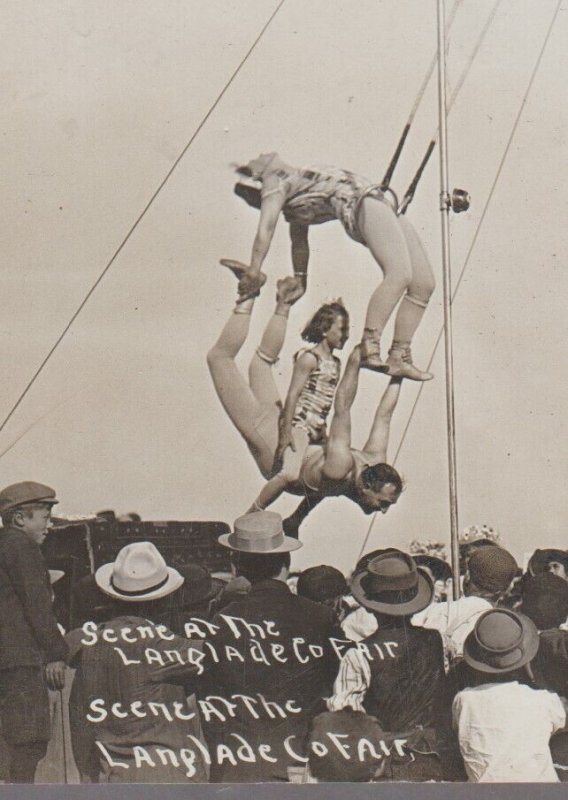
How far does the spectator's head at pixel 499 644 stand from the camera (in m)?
3.71

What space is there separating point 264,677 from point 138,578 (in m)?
0.59

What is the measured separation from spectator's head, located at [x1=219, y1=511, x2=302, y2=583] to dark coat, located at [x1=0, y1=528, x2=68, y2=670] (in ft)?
2.24

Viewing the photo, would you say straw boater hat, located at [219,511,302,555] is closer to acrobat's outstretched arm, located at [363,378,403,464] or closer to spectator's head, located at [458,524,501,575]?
acrobat's outstretched arm, located at [363,378,403,464]

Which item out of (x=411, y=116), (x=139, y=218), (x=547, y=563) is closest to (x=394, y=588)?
(x=547, y=563)

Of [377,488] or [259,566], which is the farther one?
[377,488]

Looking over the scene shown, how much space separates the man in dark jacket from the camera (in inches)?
150

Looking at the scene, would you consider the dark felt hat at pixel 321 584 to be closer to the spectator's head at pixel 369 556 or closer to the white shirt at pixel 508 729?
the spectator's head at pixel 369 556

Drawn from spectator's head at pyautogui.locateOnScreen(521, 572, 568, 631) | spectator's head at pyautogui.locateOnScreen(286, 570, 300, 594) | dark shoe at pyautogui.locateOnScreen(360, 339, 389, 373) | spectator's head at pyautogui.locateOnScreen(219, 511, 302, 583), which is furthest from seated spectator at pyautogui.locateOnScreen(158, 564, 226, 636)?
spectator's head at pyautogui.locateOnScreen(521, 572, 568, 631)

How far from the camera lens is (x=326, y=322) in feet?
13.5

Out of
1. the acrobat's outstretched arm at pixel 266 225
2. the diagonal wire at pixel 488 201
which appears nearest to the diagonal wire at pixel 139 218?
the acrobat's outstretched arm at pixel 266 225

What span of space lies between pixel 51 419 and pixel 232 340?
0.75 metres

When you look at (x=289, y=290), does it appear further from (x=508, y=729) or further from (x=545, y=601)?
(x=508, y=729)

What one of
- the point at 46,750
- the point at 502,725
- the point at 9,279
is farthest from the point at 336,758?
the point at 9,279

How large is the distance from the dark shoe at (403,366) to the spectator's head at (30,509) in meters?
1.39
